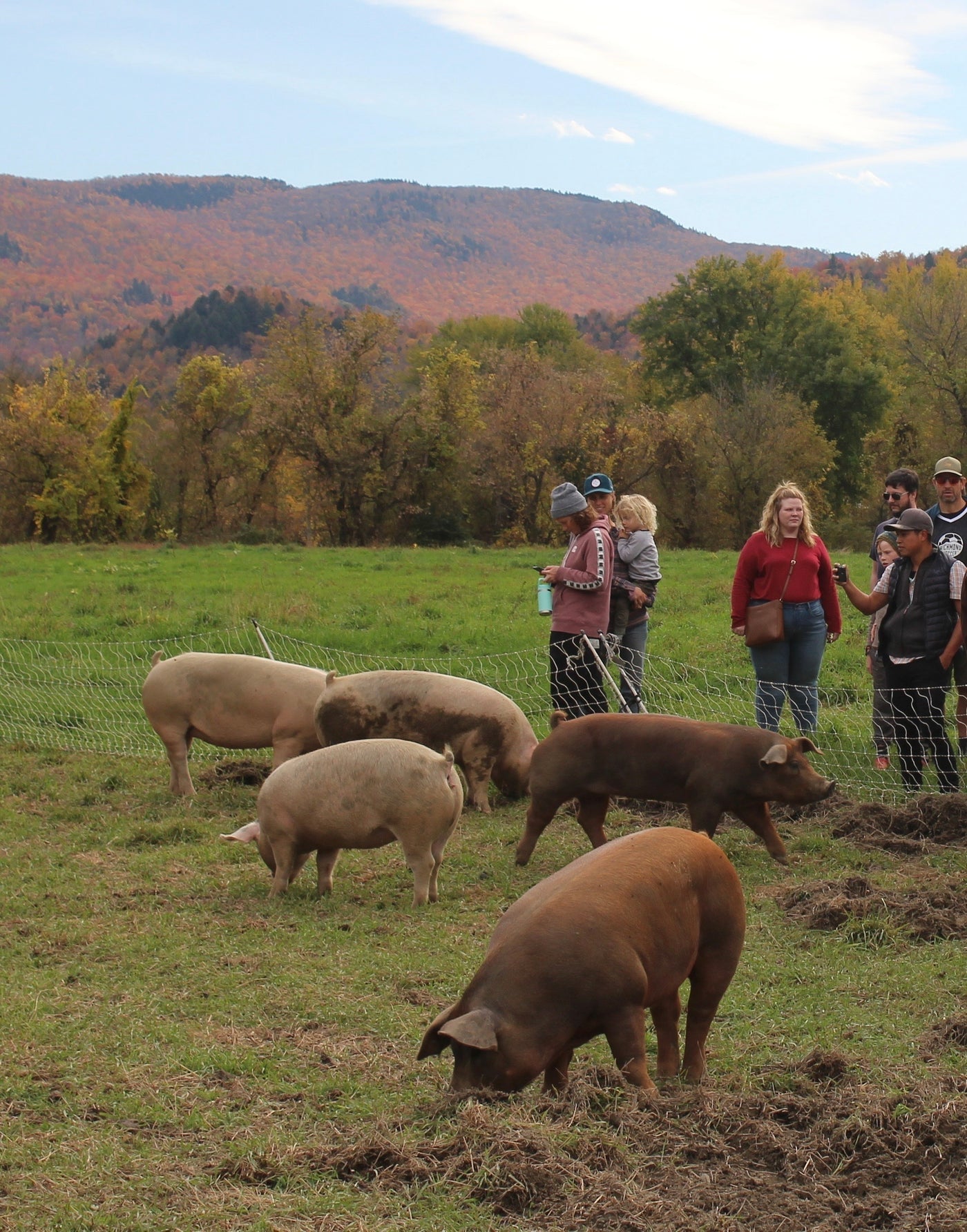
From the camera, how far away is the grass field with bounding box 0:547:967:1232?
317 cm

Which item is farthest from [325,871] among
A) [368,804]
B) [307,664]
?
[307,664]

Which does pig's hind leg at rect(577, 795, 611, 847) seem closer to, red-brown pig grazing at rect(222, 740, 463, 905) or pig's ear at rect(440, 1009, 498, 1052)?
red-brown pig grazing at rect(222, 740, 463, 905)

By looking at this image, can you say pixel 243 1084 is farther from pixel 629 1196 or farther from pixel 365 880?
pixel 365 880

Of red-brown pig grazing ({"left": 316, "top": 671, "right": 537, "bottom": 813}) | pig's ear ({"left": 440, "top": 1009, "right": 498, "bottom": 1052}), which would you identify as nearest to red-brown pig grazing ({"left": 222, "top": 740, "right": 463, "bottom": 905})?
red-brown pig grazing ({"left": 316, "top": 671, "right": 537, "bottom": 813})

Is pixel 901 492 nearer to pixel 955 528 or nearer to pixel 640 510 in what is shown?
pixel 955 528

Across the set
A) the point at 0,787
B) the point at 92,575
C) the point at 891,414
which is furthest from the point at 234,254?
the point at 0,787

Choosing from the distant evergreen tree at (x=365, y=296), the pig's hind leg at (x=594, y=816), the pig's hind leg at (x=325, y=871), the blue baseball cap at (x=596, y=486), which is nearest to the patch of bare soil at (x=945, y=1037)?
the pig's hind leg at (x=594, y=816)

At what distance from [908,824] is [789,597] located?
1724 mm

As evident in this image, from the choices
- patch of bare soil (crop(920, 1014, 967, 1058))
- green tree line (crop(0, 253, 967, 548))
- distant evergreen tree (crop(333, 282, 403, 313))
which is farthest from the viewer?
distant evergreen tree (crop(333, 282, 403, 313))

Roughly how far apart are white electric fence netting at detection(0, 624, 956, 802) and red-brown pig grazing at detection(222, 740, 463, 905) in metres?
2.49

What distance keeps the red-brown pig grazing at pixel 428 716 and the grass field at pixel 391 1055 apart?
17.9 inches

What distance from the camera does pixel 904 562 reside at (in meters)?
7.76

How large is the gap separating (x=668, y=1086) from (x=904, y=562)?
190 inches

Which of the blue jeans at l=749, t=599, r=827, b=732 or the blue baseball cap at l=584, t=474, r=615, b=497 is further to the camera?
the blue baseball cap at l=584, t=474, r=615, b=497
